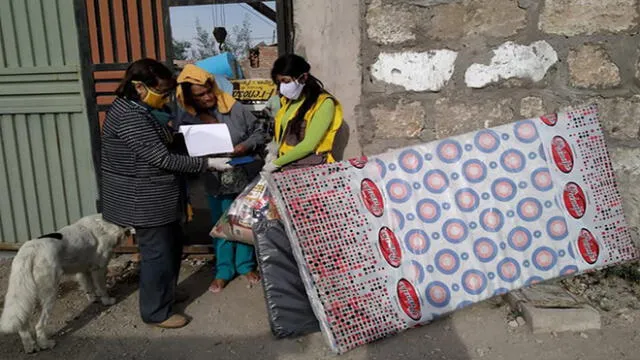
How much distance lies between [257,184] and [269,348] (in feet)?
3.21

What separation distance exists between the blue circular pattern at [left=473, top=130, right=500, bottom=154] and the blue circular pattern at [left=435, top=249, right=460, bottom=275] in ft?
2.19

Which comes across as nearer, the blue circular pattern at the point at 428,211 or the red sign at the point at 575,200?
the blue circular pattern at the point at 428,211

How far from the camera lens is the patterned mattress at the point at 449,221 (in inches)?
114

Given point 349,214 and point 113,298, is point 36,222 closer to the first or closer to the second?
point 113,298

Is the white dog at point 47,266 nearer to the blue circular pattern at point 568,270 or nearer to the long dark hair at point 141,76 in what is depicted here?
the long dark hair at point 141,76

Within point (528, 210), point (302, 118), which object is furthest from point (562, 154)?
point (302, 118)

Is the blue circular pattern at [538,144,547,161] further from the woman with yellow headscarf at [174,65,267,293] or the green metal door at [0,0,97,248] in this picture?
the green metal door at [0,0,97,248]

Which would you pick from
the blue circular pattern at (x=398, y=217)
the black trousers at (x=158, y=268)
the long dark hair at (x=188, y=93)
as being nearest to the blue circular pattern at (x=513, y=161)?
the blue circular pattern at (x=398, y=217)

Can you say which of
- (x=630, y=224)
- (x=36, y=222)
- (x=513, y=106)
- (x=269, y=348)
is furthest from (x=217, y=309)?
(x=630, y=224)

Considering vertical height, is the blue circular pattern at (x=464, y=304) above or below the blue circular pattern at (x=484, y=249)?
below

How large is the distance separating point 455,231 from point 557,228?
0.65 m

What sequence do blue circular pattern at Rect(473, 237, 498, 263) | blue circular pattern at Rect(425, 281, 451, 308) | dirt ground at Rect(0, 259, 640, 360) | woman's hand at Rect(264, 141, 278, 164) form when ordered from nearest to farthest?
dirt ground at Rect(0, 259, 640, 360), blue circular pattern at Rect(425, 281, 451, 308), blue circular pattern at Rect(473, 237, 498, 263), woman's hand at Rect(264, 141, 278, 164)

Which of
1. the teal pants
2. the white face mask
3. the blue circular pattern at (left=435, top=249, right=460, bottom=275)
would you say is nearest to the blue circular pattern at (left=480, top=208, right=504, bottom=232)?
Result: the blue circular pattern at (left=435, top=249, right=460, bottom=275)

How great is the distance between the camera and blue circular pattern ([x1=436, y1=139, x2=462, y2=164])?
126 inches
